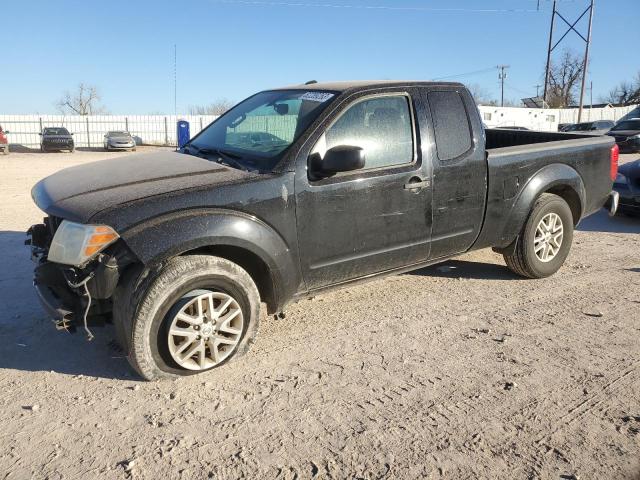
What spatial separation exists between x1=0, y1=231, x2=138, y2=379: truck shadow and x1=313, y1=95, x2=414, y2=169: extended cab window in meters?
2.01

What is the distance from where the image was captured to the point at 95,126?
3744 centimetres

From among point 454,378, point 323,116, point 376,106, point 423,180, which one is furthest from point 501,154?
point 454,378

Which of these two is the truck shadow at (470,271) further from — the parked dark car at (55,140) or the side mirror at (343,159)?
the parked dark car at (55,140)

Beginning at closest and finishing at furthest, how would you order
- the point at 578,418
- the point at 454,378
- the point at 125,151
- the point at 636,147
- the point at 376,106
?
the point at 578,418 → the point at 454,378 → the point at 376,106 → the point at 636,147 → the point at 125,151

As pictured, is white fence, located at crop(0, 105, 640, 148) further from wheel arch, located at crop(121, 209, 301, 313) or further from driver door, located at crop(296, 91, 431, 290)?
wheel arch, located at crop(121, 209, 301, 313)

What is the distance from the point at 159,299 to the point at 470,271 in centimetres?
345

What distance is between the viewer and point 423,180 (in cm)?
410

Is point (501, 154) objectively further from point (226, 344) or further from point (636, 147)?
point (636, 147)

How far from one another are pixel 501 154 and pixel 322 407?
2798 millimetres

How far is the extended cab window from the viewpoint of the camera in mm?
3785

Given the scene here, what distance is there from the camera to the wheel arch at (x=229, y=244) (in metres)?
3.06

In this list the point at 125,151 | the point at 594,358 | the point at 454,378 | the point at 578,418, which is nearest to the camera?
the point at 578,418

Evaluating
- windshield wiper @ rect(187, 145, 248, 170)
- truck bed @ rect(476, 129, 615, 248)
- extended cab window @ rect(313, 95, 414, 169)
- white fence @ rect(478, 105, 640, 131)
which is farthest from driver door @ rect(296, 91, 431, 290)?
white fence @ rect(478, 105, 640, 131)

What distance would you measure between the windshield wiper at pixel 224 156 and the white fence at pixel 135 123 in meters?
32.1
